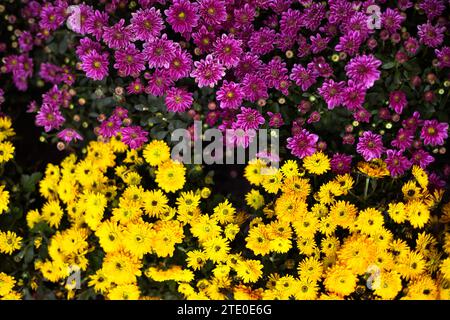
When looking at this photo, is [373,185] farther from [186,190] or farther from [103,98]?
[103,98]

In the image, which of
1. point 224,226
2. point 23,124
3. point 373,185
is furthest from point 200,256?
point 23,124

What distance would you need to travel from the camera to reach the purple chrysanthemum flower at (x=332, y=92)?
1.53 m

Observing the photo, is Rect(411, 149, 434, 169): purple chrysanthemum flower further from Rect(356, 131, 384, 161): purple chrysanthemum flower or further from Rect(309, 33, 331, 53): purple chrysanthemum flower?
Rect(309, 33, 331, 53): purple chrysanthemum flower

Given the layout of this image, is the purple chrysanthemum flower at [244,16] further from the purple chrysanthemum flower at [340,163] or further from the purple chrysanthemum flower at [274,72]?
the purple chrysanthemum flower at [340,163]

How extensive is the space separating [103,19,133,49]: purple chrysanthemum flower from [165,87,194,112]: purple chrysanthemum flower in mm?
206

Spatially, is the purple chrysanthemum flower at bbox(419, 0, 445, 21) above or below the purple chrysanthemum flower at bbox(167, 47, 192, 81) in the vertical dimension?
above

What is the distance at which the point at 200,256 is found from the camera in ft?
4.94

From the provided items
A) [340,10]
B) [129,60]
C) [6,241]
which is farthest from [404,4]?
[6,241]

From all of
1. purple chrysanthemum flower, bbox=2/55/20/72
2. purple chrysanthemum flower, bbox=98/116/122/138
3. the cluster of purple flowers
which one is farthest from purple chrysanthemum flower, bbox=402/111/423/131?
purple chrysanthemum flower, bbox=2/55/20/72

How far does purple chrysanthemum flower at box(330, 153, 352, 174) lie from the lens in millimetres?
1587

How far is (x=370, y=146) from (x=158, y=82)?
0.70 meters

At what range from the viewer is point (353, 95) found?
1522mm

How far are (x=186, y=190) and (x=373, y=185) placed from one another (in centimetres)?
59

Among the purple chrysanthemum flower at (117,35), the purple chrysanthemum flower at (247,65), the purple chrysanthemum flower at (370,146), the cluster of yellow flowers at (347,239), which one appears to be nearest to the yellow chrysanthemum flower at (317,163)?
the cluster of yellow flowers at (347,239)
